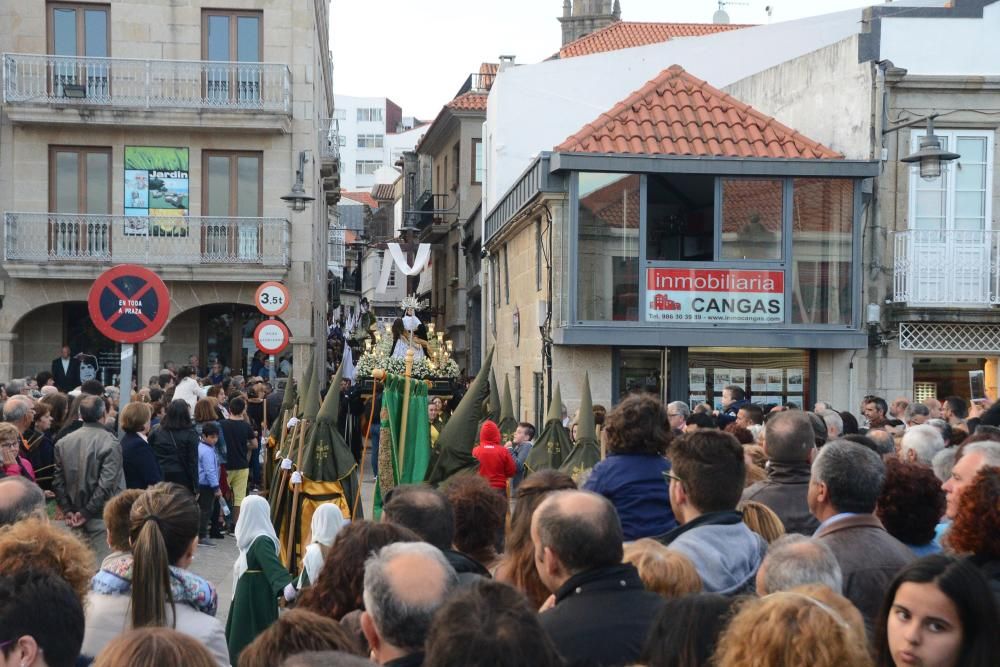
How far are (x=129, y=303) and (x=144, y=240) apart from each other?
54.8 ft

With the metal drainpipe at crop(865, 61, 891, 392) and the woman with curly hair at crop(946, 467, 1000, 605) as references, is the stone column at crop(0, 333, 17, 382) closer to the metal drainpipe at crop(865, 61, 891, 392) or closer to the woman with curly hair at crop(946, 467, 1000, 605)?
the metal drainpipe at crop(865, 61, 891, 392)

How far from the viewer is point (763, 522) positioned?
5.35 metres

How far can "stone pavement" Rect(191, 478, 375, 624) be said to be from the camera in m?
10.7

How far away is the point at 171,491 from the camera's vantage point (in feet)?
16.5

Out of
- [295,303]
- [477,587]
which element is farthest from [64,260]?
[477,587]

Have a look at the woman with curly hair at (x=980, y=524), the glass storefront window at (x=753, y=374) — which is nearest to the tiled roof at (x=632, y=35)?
the glass storefront window at (x=753, y=374)

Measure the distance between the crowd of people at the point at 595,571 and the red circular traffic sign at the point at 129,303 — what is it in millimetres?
1612

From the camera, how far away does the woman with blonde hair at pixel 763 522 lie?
209 inches

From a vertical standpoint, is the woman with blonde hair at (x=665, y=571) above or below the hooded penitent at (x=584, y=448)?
above

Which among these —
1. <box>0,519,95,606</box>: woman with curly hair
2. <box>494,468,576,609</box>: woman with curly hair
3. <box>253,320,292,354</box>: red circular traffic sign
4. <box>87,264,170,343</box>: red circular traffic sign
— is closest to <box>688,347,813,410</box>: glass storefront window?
<box>253,320,292,354</box>: red circular traffic sign

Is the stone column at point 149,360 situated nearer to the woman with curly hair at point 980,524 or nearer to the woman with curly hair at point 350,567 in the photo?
the woman with curly hair at point 350,567

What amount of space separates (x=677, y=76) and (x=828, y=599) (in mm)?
16829

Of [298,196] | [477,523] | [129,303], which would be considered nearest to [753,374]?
[298,196]

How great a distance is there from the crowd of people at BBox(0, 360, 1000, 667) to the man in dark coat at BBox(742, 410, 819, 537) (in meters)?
0.01
